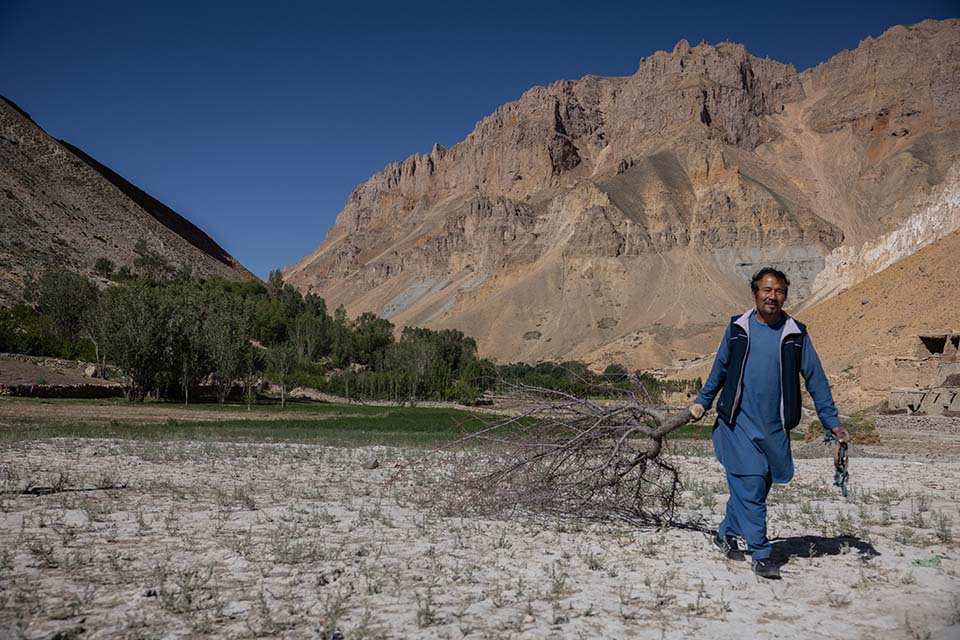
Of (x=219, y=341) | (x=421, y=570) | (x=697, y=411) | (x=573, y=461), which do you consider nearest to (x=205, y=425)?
(x=219, y=341)

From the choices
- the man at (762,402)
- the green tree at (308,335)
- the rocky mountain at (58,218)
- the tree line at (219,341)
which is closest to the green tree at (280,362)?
the tree line at (219,341)

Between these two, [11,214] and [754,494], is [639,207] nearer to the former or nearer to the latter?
[11,214]

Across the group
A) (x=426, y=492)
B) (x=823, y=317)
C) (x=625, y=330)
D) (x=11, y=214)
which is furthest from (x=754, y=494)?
(x=625, y=330)

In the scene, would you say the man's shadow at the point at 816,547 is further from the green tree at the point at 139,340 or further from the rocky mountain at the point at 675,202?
the rocky mountain at the point at 675,202

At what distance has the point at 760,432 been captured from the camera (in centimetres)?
524

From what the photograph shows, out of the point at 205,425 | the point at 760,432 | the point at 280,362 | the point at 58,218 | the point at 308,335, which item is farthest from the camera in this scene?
the point at 58,218

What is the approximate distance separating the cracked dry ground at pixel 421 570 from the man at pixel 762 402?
1.64 ft

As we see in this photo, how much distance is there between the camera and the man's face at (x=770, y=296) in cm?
529

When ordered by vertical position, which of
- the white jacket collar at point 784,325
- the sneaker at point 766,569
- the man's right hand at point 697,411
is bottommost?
the sneaker at point 766,569

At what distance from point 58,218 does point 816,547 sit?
274 ft

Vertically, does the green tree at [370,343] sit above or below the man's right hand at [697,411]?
above

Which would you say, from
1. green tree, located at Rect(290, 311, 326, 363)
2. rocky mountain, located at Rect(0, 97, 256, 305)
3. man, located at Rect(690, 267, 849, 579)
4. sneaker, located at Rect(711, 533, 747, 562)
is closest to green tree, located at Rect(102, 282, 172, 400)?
rocky mountain, located at Rect(0, 97, 256, 305)

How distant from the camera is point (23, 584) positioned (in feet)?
14.5

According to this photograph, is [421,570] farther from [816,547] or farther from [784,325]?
[816,547]
